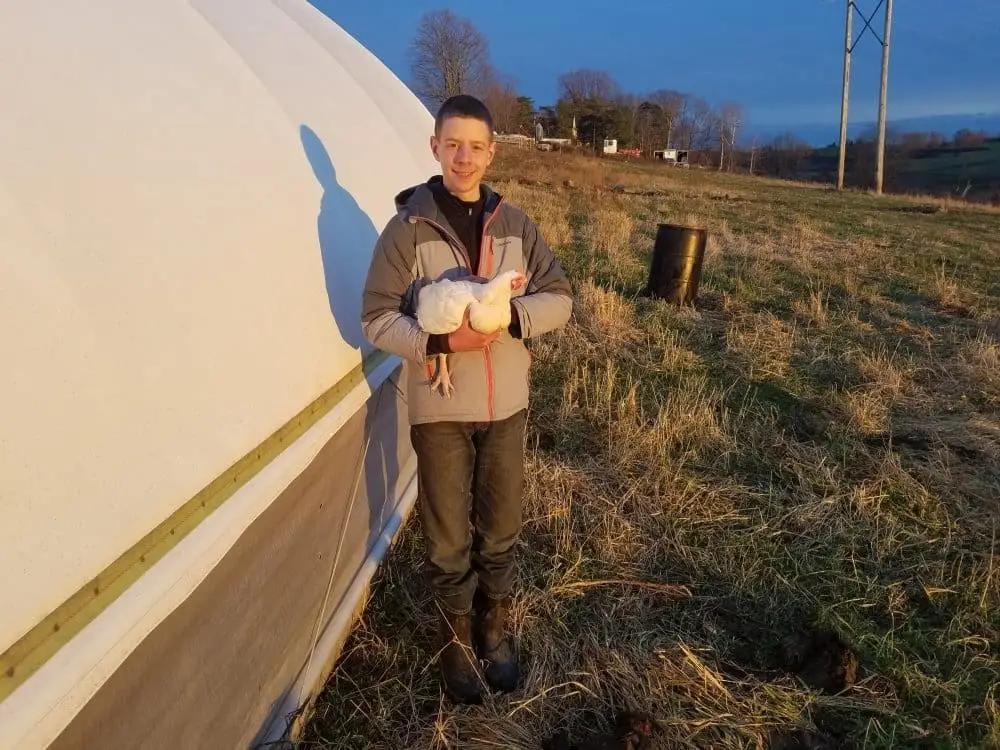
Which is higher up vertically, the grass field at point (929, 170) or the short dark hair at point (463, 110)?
the grass field at point (929, 170)

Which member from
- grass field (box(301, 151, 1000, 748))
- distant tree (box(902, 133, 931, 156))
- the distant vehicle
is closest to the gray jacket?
grass field (box(301, 151, 1000, 748))

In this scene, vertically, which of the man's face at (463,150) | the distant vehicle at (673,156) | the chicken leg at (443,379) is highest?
the distant vehicle at (673,156)

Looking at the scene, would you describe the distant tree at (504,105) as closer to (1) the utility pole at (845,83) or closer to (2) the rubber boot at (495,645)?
(1) the utility pole at (845,83)

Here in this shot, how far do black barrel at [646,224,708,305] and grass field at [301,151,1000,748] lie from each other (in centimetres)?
83

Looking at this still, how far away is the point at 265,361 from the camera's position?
1937 mm

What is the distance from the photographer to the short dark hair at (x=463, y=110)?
2.16m

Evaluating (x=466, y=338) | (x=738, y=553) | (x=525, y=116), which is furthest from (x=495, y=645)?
(x=525, y=116)

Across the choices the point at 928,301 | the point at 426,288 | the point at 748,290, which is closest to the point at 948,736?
the point at 426,288

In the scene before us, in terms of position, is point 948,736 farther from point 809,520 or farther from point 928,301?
point 928,301

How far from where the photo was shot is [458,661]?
8.34ft

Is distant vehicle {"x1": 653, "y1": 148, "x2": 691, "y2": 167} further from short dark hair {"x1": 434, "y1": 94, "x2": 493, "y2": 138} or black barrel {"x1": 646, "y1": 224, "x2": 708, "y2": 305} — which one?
short dark hair {"x1": 434, "y1": 94, "x2": 493, "y2": 138}

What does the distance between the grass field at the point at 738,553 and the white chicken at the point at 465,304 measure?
1.30m

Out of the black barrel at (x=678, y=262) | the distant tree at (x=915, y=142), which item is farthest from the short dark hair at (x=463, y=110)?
the distant tree at (x=915, y=142)

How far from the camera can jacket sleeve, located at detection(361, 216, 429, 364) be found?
213 centimetres
